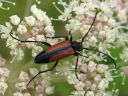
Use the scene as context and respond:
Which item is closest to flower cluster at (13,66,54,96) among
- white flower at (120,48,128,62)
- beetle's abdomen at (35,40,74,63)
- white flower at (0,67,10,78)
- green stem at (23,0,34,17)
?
white flower at (0,67,10,78)

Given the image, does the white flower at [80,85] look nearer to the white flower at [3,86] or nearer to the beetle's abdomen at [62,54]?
the beetle's abdomen at [62,54]

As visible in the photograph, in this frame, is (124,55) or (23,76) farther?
(124,55)

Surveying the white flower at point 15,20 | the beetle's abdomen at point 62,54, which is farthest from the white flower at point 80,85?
the white flower at point 15,20

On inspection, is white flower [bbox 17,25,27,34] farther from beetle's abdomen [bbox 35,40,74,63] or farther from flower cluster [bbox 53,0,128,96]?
flower cluster [bbox 53,0,128,96]

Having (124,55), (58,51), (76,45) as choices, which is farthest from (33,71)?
(124,55)

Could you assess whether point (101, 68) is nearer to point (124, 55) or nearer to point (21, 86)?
point (124, 55)
